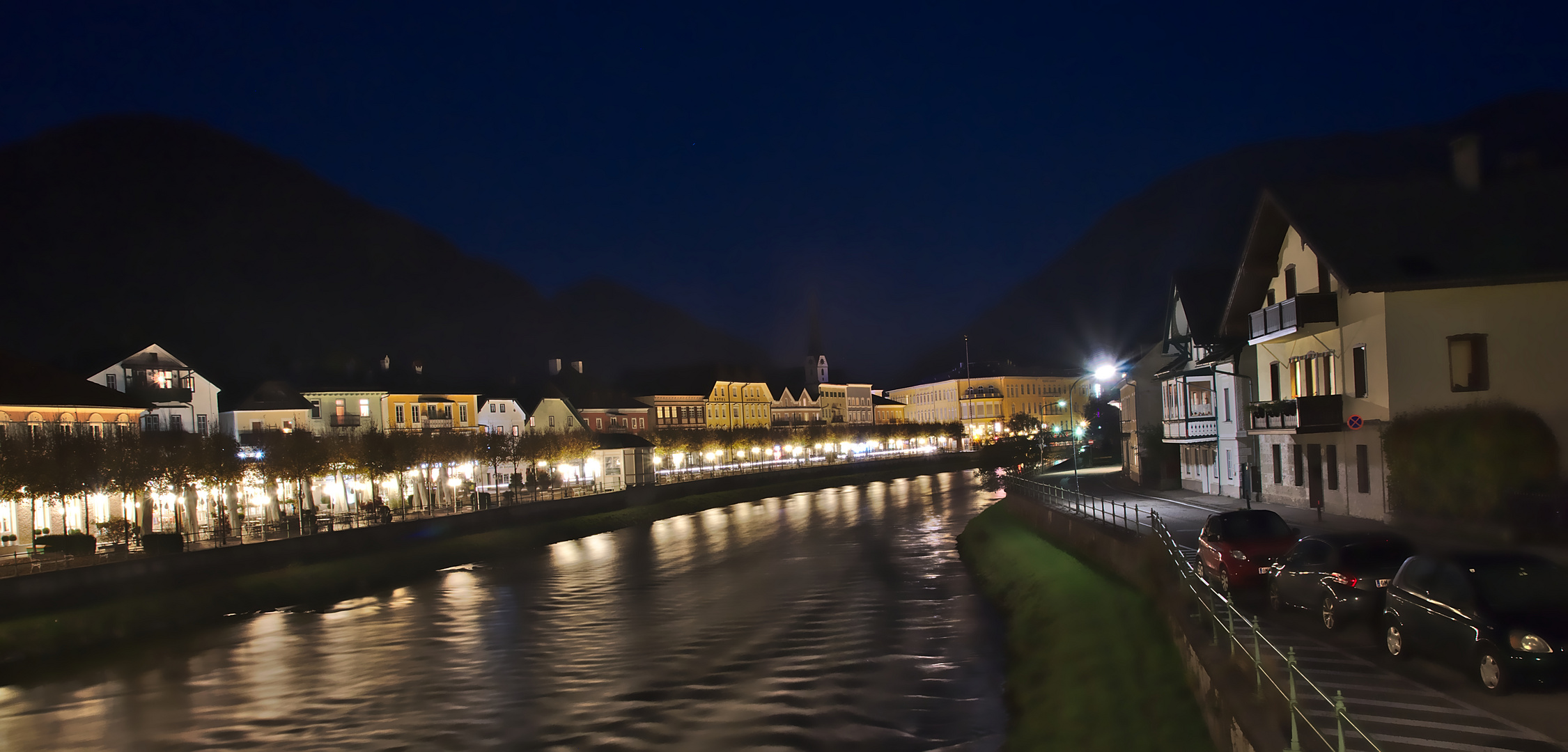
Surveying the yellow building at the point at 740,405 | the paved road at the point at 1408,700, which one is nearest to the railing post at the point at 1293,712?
the paved road at the point at 1408,700

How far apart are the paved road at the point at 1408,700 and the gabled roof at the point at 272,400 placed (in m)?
77.5

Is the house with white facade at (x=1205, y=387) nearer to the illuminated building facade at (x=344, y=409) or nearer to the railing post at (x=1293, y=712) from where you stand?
the railing post at (x=1293, y=712)

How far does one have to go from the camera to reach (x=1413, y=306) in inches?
1129

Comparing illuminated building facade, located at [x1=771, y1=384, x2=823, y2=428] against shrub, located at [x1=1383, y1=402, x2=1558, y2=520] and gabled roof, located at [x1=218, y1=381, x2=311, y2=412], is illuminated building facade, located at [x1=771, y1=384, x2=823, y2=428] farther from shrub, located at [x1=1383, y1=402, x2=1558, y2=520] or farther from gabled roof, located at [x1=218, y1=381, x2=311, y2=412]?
shrub, located at [x1=1383, y1=402, x2=1558, y2=520]

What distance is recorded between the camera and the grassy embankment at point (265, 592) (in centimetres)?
2988

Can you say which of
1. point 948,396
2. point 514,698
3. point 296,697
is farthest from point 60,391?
point 948,396

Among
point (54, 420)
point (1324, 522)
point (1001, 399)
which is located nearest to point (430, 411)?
point (54, 420)

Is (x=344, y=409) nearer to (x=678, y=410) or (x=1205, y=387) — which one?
(x=678, y=410)

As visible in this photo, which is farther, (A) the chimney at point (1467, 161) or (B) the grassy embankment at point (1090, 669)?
(A) the chimney at point (1467, 161)

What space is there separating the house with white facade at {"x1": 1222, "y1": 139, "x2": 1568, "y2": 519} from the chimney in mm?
41

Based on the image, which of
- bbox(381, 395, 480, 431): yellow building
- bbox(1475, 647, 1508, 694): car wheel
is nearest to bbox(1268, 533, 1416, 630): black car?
bbox(1475, 647, 1508, 694): car wheel

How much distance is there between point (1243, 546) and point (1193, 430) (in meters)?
26.8

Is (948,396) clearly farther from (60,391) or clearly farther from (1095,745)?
(1095,745)

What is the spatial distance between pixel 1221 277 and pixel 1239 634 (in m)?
33.3
